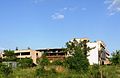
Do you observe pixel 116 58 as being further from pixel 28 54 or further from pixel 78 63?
pixel 28 54

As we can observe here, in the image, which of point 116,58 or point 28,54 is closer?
point 116,58

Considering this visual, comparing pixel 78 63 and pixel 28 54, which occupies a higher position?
pixel 28 54

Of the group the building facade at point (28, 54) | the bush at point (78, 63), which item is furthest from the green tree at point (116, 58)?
the building facade at point (28, 54)

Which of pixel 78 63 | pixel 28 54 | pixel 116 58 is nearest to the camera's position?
Answer: pixel 78 63

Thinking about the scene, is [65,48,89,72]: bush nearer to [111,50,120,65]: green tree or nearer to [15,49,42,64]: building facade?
[111,50,120,65]: green tree

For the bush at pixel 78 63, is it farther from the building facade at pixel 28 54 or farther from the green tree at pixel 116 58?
the building facade at pixel 28 54

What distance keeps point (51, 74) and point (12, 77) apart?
219 inches

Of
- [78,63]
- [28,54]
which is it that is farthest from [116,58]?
[28,54]

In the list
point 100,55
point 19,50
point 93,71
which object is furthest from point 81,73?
point 19,50

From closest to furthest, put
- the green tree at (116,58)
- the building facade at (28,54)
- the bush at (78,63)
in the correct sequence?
the bush at (78,63), the green tree at (116,58), the building facade at (28,54)

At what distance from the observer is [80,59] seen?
157 feet

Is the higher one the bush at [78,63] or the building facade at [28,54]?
the building facade at [28,54]

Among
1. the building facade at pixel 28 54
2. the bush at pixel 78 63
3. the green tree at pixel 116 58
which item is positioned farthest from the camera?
the building facade at pixel 28 54

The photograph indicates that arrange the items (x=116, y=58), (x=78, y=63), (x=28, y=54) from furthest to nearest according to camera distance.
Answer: (x=28, y=54) < (x=116, y=58) < (x=78, y=63)
